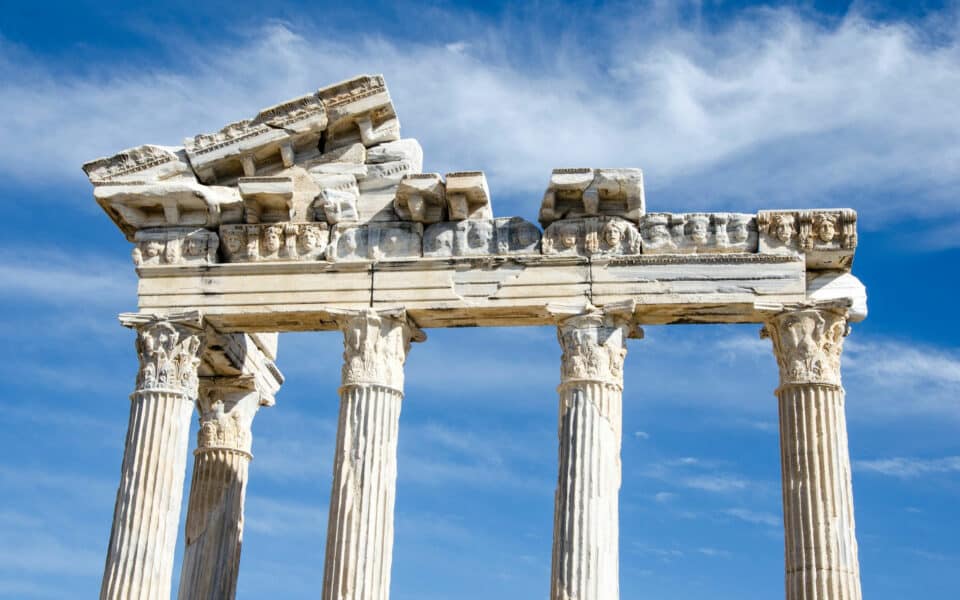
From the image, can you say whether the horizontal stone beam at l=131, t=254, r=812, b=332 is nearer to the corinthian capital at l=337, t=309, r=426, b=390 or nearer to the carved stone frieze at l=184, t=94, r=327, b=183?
the corinthian capital at l=337, t=309, r=426, b=390

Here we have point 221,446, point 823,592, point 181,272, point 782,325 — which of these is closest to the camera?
point 823,592

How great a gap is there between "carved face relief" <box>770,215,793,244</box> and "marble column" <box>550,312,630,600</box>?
134 inches

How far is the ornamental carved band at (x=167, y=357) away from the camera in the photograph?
27812 mm

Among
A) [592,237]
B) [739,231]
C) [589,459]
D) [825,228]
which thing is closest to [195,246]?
[592,237]

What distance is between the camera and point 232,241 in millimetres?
28641

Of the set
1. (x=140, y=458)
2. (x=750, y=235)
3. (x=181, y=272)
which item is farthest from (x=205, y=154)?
(x=750, y=235)

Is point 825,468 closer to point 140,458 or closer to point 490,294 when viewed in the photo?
point 490,294

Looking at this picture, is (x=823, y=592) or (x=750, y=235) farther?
(x=750, y=235)

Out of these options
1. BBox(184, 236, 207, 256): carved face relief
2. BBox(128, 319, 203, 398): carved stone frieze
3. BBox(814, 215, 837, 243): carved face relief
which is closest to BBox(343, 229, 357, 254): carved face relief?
BBox(184, 236, 207, 256): carved face relief

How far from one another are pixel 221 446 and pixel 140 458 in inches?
162

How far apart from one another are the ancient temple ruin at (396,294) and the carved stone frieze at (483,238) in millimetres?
48

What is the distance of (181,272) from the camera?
93.3 feet

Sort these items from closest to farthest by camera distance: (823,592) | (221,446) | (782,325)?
(823,592) → (782,325) → (221,446)

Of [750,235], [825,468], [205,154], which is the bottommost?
[825,468]
